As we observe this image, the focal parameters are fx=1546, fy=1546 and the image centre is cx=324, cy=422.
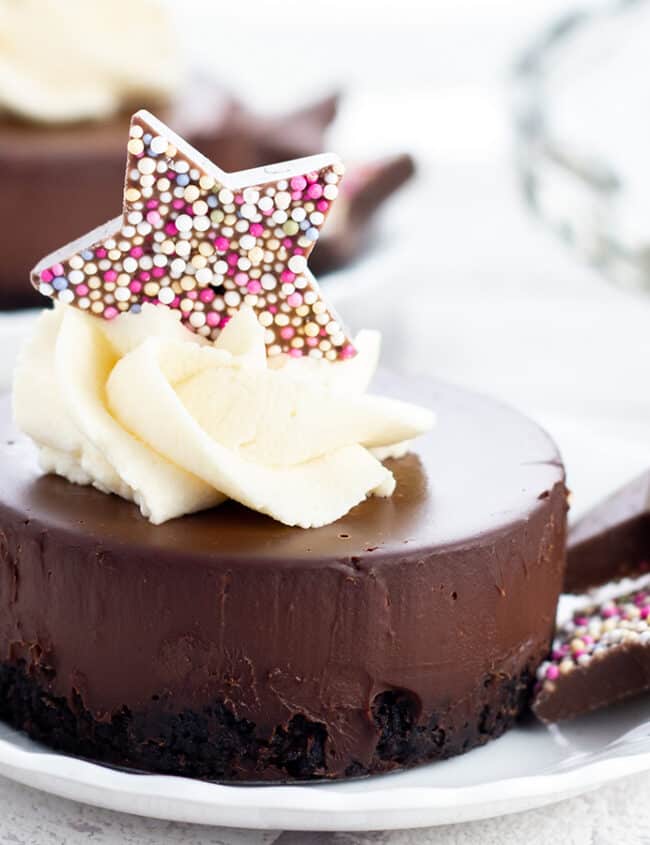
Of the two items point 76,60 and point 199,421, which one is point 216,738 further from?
point 76,60

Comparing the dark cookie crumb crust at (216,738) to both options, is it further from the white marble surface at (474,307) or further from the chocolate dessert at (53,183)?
the chocolate dessert at (53,183)

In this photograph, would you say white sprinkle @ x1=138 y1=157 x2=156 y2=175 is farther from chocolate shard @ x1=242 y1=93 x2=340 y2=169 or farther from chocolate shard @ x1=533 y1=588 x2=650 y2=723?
chocolate shard @ x1=242 y1=93 x2=340 y2=169

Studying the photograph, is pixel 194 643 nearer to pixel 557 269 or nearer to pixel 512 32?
pixel 557 269

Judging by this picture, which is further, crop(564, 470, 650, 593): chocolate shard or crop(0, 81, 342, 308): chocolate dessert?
crop(0, 81, 342, 308): chocolate dessert

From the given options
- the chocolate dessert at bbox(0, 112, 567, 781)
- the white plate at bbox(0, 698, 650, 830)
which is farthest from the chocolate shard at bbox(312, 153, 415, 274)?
the white plate at bbox(0, 698, 650, 830)

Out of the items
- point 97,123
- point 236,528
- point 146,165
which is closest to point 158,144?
point 146,165

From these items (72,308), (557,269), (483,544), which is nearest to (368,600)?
(483,544)

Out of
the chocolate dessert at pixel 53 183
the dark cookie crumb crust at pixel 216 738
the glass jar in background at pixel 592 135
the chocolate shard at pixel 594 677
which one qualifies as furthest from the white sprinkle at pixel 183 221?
the glass jar in background at pixel 592 135
